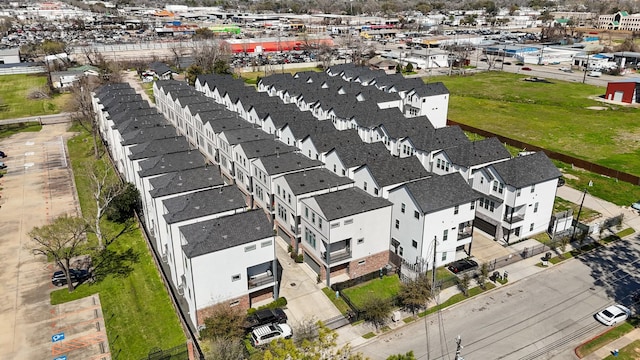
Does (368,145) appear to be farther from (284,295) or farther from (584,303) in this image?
(584,303)

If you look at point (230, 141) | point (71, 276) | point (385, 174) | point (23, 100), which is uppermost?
point (230, 141)

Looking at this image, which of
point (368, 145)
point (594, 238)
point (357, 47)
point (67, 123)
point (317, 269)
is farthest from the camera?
point (357, 47)

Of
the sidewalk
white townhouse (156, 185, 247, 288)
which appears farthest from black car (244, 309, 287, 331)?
white townhouse (156, 185, 247, 288)

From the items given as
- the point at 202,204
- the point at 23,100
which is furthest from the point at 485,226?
the point at 23,100

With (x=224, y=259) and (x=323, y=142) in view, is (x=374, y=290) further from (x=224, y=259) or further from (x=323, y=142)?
(x=323, y=142)

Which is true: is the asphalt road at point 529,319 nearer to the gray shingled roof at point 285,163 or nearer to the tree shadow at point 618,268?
the tree shadow at point 618,268

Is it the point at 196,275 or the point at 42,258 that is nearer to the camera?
the point at 196,275

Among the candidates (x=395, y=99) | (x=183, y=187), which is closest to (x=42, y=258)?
(x=183, y=187)
